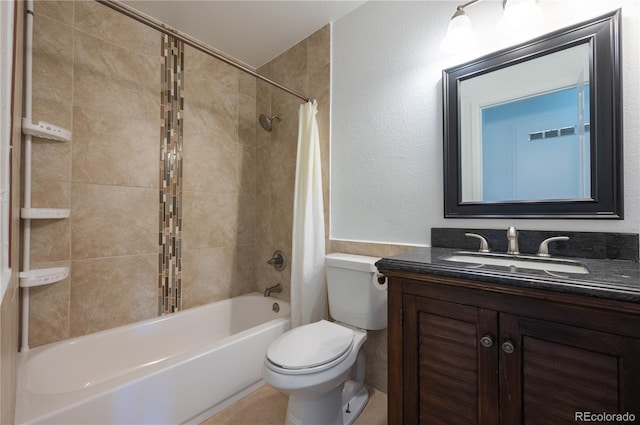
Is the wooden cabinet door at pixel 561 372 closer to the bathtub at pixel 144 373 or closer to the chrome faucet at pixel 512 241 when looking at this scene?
the chrome faucet at pixel 512 241

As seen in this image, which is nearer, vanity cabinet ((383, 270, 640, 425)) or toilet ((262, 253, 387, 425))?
vanity cabinet ((383, 270, 640, 425))

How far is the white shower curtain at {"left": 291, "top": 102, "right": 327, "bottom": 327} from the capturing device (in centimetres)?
167

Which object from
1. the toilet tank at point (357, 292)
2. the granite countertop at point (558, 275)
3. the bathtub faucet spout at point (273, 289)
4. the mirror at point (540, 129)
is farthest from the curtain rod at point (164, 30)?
the bathtub faucet spout at point (273, 289)

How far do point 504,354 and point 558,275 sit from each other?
0.88ft

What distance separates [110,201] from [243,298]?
119cm

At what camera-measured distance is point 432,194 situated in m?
1.36

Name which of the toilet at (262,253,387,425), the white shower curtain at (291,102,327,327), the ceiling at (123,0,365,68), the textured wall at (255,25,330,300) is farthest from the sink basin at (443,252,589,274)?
the ceiling at (123,0,365,68)

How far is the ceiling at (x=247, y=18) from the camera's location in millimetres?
1630

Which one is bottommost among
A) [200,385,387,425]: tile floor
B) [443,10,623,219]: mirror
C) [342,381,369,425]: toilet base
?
[200,385,387,425]: tile floor

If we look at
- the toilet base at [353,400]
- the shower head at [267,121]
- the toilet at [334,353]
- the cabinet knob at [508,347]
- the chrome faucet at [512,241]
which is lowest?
the toilet base at [353,400]

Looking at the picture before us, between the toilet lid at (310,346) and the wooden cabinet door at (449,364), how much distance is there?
354 millimetres

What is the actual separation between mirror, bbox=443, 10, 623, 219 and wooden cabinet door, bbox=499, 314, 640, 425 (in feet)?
1.86

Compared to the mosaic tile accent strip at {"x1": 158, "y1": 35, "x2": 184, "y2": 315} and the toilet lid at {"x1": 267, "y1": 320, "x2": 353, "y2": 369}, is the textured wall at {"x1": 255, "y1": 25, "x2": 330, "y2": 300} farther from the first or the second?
the toilet lid at {"x1": 267, "y1": 320, "x2": 353, "y2": 369}

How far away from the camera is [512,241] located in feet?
3.48
